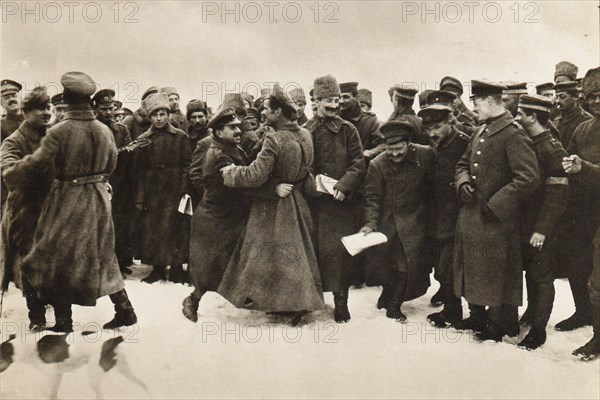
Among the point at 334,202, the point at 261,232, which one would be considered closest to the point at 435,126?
the point at 334,202

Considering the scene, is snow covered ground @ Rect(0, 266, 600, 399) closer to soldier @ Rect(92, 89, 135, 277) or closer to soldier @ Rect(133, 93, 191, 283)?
soldier @ Rect(133, 93, 191, 283)

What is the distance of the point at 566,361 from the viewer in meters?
4.29

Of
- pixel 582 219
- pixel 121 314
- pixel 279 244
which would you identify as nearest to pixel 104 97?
pixel 121 314

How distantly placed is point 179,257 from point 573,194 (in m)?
4.13

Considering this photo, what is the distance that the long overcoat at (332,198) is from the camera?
520 cm

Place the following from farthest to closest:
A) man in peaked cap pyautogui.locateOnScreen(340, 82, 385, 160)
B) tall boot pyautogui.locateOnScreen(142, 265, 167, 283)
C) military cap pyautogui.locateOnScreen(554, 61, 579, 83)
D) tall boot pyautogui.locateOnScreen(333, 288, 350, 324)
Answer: tall boot pyautogui.locateOnScreen(142, 265, 167, 283)
man in peaked cap pyautogui.locateOnScreen(340, 82, 385, 160)
tall boot pyautogui.locateOnScreen(333, 288, 350, 324)
military cap pyautogui.locateOnScreen(554, 61, 579, 83)

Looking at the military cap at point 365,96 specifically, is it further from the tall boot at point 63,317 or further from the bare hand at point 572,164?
the tall boot at point 63,317

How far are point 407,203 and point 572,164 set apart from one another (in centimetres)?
147

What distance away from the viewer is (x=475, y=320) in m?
4.86

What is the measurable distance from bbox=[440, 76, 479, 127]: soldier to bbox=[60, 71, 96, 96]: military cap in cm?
363

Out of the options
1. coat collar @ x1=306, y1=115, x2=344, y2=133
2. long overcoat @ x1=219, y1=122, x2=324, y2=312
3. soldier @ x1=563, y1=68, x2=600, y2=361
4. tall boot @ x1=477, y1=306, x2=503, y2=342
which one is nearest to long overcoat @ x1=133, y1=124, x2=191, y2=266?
long overcoat @ x1=219, y1=122, x2=324, y2=312

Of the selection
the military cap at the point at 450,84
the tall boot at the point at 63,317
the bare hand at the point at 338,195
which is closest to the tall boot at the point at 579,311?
the bare hand at the point at 338,195

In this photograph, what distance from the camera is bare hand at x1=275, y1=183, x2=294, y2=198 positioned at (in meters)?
4.78

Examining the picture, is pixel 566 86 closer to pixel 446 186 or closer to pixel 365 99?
pixel 446 186
